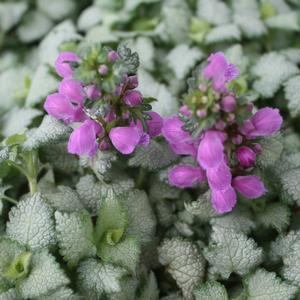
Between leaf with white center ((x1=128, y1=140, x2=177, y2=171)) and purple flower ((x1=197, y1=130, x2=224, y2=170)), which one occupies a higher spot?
purple flower ((x1=197, y1=130, x2=224, y2=170))

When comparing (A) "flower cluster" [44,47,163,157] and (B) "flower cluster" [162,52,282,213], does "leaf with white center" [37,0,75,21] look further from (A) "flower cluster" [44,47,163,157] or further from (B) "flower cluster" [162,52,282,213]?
(B) "flower cluster" [162,52,282,213]

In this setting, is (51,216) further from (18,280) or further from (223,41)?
(223,41)

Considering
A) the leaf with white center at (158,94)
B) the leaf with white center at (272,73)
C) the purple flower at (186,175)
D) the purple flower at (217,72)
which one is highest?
the purple flower at (217,72)

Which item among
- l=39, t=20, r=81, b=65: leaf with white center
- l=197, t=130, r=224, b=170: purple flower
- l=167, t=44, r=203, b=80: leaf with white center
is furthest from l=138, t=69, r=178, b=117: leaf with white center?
l=197, t=130, r=224, b=170: purple flower

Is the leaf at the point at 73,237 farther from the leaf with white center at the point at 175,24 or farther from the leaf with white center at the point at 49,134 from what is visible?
the leaf with white center at the point at 175,24

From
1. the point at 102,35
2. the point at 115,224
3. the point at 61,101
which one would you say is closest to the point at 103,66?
the point at 61,101

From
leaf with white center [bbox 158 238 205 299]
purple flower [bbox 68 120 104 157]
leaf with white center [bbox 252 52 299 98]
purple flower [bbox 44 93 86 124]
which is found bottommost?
leaf with white center [bbox 158 238 205 299]

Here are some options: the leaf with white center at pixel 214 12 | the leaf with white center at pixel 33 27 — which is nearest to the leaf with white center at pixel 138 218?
the leaf with white center at pixel 214 12
